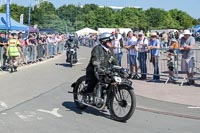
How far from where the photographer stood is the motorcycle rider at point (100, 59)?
895cm

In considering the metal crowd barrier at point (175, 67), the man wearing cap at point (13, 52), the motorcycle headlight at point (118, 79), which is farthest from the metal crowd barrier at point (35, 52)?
the motorcycle headlight at point (118, 79)

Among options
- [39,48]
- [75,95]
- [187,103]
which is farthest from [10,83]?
[39,48]

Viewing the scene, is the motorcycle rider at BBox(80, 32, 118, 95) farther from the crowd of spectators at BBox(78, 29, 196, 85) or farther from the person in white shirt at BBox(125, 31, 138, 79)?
the person in white shirt at BBox(125, 31, 138, 79)

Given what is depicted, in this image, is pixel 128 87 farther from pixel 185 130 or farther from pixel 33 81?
pixel 33 81

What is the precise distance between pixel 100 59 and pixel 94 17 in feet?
331

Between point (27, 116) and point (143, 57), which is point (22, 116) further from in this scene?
point (143, 57)

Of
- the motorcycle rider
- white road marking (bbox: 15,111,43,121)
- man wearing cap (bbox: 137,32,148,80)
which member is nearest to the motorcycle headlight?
the motorcycle rider

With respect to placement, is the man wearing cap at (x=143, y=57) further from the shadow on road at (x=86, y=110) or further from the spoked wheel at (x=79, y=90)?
the spoked wheel at (x=79, y=90)

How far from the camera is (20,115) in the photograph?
29.6ft

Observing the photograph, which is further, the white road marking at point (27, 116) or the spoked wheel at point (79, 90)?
the spoked wheel at point (79, 90)

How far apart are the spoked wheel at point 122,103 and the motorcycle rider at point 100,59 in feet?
2.21

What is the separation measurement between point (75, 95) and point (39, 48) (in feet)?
52.6

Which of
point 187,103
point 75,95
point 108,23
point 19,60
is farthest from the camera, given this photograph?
point 108,23

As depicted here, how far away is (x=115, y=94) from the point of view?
340 inches
